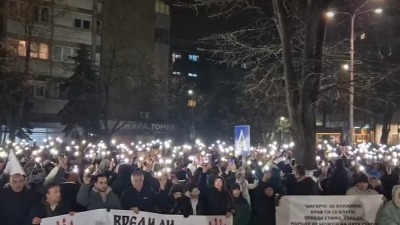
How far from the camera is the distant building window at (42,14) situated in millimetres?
44300

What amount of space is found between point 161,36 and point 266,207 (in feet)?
152

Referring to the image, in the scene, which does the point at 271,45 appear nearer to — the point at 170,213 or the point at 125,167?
the point at 125,167

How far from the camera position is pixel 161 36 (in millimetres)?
54906

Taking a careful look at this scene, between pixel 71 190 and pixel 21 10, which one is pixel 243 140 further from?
pixel 21 10

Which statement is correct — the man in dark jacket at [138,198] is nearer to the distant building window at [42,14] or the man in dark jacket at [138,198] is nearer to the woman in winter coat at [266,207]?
the woman in winter coat at [266,207]

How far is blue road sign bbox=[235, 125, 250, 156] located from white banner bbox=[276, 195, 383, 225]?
307 cm

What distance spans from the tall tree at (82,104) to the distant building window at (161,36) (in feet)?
49.5

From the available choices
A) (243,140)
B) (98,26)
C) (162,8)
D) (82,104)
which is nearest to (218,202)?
(243,140)

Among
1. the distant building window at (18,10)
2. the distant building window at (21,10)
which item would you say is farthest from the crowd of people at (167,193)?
the distant building window at (18,10)

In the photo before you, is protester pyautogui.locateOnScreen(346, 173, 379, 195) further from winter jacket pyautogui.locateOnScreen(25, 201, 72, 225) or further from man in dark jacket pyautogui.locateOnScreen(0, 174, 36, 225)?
man in dark jacket pyautogui.locateOnScreen(0, 174, 36, 225)

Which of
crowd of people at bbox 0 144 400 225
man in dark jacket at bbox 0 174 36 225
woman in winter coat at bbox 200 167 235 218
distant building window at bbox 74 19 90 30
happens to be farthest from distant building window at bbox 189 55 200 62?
man in dark jacket at bbox 0 174 36 225

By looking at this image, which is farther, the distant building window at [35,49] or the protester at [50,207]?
the distant building window at [35,49]

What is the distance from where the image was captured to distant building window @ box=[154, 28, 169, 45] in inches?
2141

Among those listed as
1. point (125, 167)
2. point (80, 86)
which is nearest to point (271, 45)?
point (125, 167)
